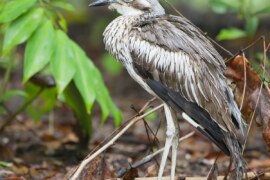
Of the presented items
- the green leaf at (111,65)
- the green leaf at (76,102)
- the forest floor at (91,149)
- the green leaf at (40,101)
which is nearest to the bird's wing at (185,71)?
the forest floor at (91,149)

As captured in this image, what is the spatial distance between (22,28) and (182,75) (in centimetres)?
133

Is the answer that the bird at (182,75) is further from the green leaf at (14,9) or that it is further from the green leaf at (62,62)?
the green leaf at (14,9)

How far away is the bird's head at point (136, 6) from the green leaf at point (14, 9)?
529mm

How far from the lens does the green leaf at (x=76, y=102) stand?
6566 mm

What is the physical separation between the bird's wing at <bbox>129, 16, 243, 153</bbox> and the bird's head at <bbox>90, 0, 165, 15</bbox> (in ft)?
1.07

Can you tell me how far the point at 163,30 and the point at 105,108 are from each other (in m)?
1.20

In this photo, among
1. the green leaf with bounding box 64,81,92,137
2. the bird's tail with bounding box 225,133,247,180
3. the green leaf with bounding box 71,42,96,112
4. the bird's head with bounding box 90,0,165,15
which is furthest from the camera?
the green leaf with bounding box 64,81,92,137

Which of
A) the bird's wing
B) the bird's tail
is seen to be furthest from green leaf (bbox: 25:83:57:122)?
the bird's tail

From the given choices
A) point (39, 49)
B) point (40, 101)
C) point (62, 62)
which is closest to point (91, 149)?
point (40, 101)

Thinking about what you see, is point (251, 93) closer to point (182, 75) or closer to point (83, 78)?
point (182, 75)

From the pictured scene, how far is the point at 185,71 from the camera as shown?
5066 mm

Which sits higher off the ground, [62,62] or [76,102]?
[62,62]

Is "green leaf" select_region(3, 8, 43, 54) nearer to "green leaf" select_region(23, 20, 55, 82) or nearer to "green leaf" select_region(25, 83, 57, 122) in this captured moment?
"green leaf" select_region(23, 20, 55, 82)

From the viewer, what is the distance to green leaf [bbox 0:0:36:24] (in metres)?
5.52
